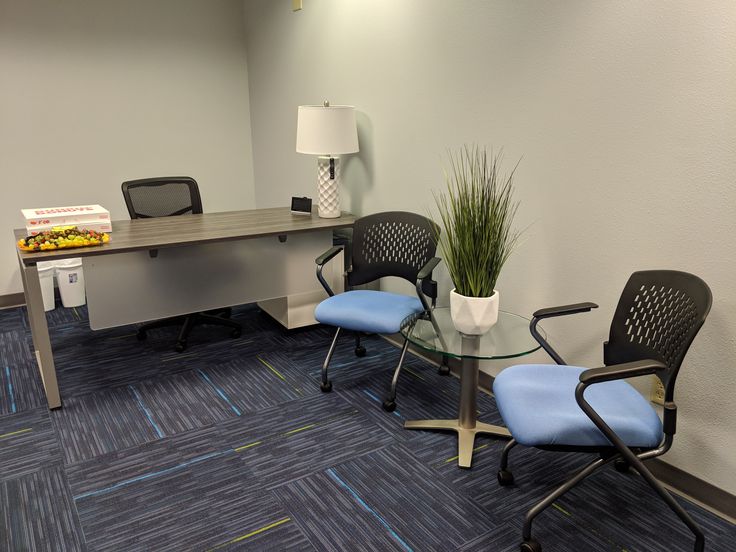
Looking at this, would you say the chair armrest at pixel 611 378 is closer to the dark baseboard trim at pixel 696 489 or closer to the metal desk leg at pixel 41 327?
the dark baseboard trim at pixel 696 489

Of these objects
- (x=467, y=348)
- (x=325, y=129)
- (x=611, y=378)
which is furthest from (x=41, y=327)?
(x=611, y=378)

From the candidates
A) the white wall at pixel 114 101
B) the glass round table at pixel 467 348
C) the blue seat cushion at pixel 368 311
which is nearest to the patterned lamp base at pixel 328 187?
the blue seat cushion at pixel 368 311

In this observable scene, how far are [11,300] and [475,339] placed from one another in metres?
3.55

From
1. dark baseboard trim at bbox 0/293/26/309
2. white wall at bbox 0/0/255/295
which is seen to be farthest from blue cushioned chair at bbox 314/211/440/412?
dark baseboard trim at bbox 0/293/26/309

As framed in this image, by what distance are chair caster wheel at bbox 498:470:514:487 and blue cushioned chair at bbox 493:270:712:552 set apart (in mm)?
303

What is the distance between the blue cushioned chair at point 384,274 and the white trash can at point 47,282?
7.43 ft

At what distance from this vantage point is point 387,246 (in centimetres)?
298

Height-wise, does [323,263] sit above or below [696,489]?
above

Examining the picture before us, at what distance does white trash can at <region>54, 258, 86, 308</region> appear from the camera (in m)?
3.92

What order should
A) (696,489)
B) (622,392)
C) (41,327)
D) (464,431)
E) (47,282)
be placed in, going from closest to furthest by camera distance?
(622,392), (696,489), (464,431), (41,327), (47,282)

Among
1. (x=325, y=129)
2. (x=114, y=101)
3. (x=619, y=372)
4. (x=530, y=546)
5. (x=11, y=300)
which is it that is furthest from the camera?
(x=114, y=101)

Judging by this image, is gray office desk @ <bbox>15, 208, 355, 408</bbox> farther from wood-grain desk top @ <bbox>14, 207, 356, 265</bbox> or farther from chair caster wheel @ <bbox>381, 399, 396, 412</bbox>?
chair caster wheel @ <bbox>381, 399, 396, 412</bbox>

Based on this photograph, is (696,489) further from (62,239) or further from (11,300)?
(11,300)

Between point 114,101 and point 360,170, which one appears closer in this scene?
point 360,170
